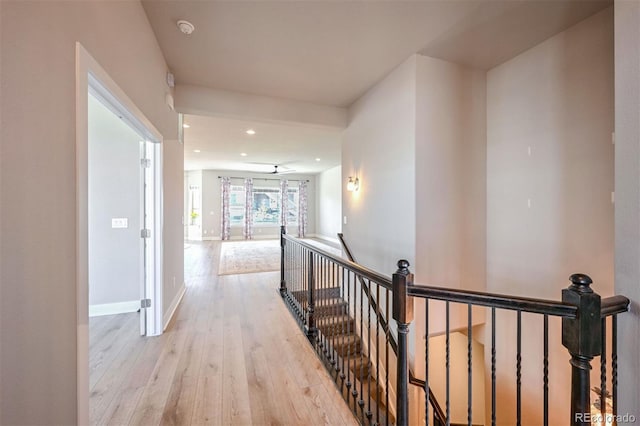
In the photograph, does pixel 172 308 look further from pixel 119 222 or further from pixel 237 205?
pixel 237 205

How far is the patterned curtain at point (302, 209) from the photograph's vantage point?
38.3ft

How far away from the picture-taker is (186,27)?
91.0 inches

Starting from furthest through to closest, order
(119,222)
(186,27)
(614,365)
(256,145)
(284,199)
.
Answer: (284,199)
(256,145)
(119,222)
(186,27)
(614,365)

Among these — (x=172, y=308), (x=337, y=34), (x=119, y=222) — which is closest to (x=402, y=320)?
(x=337, y=34)

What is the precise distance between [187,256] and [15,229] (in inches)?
275

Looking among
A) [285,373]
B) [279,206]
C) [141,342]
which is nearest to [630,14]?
[285,373]

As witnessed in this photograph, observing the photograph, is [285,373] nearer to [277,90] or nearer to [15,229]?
Result: [15,229]

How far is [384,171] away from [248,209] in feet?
27.8

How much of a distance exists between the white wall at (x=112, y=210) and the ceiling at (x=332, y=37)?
111 cm

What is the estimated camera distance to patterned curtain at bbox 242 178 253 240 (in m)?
10.9

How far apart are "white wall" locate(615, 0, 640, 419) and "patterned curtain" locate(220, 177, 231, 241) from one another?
10598mm

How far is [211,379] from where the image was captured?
6.75 feet

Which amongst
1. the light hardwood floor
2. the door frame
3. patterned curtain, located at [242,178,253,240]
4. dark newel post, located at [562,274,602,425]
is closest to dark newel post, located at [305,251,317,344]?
the light hardwood floor

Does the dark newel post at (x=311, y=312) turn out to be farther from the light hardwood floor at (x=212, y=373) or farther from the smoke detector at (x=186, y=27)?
the smoke detector at (x=186, y=27)
